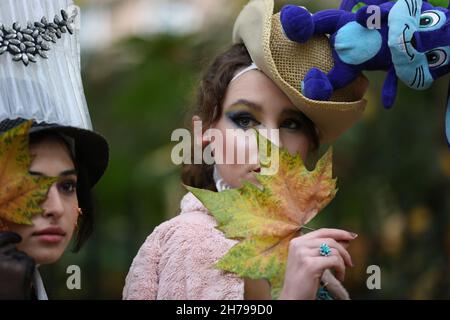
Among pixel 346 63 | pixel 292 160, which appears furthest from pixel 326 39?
pixel 292 160

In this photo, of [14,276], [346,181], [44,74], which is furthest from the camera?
[346,181]

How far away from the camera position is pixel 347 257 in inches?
64.3

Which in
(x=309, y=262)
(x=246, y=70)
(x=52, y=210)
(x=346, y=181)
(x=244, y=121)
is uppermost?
(x=246, y=70)

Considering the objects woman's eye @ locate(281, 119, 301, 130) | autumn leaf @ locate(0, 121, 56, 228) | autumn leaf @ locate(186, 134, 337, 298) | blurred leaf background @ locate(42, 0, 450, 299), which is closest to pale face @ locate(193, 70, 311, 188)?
woman's eye @ locate(281, 119, 301, 130)

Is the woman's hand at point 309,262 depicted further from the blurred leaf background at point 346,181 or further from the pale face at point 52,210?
the blurred leaf background at point 346,181

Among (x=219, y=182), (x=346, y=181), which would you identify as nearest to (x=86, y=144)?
(x=219, y=182)

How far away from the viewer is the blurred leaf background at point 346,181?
341cm

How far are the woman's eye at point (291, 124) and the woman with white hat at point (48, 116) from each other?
1.26ft

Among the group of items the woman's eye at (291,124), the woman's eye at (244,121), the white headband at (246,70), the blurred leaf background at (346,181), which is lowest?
the blurred leaf background at (346,181)

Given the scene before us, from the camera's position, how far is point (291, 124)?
192cm

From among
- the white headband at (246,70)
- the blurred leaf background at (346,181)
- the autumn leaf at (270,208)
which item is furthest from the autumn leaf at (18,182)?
the blurred leaf background at (346,181)

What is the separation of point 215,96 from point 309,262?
55 centimetres

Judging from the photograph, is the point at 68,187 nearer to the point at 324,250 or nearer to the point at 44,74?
the point at 44,74

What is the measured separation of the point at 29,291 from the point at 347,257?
22.2 inches
